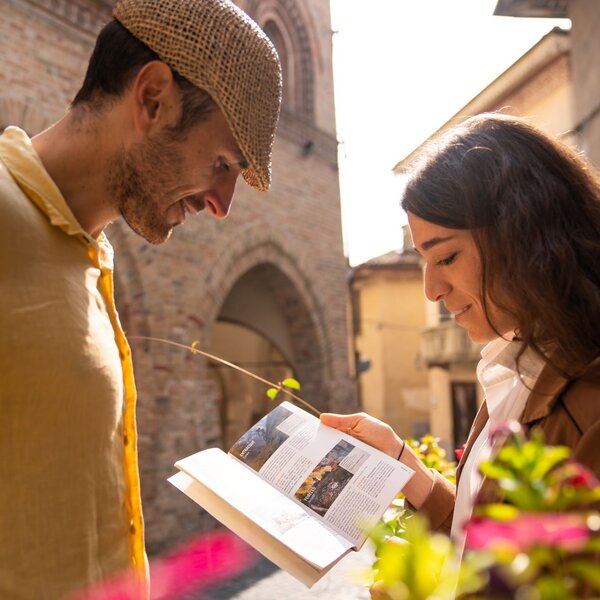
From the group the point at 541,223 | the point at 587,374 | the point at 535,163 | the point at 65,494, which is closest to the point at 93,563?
the point at 65,494

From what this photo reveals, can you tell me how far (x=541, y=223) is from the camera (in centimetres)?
141

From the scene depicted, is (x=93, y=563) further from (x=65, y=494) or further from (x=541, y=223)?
(x=541, y=223)

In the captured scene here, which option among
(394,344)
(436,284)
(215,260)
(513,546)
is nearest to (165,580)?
(513,546)

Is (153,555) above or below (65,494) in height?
below

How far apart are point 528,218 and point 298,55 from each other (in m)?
10.0

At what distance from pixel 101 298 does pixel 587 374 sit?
3.34 ft

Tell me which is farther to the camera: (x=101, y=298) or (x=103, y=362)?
(x=101, y=298)

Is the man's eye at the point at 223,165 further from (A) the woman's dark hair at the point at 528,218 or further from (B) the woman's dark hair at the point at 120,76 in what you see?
(A) the woman's dark hair at the point at 528,218

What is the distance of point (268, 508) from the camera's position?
1.60 meters

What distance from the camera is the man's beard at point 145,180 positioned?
56.9 inches

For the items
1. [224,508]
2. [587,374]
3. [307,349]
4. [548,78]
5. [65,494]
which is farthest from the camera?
[548,78]

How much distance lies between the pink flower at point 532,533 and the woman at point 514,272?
76 cm

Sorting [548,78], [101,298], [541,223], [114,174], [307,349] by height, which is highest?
[548,78]

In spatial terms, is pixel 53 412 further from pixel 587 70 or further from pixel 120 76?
pixel 587 70
